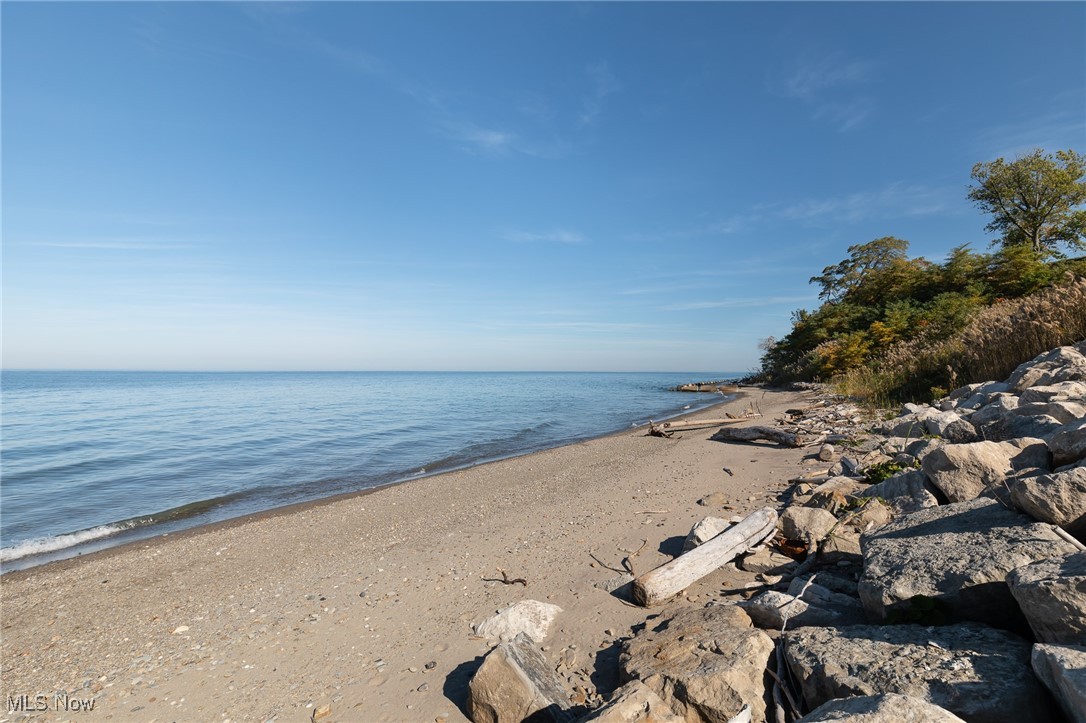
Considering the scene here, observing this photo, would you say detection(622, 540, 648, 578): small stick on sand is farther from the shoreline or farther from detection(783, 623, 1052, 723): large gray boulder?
the shoreline

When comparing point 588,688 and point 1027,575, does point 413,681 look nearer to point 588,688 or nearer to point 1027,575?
point 588,688

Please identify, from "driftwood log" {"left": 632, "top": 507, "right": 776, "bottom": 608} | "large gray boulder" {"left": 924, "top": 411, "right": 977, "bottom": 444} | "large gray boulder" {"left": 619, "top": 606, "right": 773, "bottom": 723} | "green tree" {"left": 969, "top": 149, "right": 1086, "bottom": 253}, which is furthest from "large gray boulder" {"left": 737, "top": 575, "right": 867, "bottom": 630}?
"green tree" {"left": 969, "top": 149, "right": 1086, "bottom": 253}

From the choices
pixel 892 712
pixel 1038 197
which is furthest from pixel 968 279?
pixel 892 712

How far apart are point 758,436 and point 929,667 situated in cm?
1122

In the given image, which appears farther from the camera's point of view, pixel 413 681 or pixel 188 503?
pixel 188 503

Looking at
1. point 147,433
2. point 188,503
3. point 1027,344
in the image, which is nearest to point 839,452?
point 1027,344

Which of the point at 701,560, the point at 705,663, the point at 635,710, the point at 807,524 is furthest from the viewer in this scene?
the point at 807,524

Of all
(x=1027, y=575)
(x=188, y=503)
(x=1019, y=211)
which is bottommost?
(x=188, y=503)

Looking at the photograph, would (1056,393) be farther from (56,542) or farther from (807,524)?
(56,542)

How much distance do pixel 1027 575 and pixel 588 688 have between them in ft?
8.96

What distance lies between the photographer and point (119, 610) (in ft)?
19.4

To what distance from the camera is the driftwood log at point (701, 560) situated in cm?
443

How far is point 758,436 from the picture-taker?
12734 mm

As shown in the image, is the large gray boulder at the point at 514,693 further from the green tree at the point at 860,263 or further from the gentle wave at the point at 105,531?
the green tree at the point at 860,263
